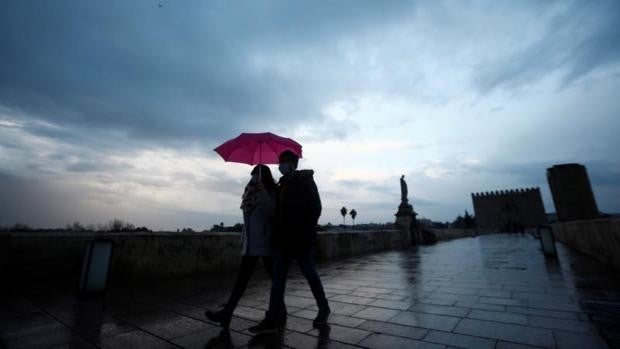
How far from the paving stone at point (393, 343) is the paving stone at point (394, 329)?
0.11m

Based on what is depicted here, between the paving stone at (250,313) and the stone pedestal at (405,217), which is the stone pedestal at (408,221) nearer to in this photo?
the stone pedestal at (405,217)

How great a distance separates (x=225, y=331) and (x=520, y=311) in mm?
3133

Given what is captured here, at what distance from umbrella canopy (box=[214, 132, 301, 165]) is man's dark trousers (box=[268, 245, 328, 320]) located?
120 centimetres

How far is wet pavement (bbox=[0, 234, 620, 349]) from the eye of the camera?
245cm

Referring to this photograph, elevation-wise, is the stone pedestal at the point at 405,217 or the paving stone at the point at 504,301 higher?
the stone pedestal at the point at 405,217

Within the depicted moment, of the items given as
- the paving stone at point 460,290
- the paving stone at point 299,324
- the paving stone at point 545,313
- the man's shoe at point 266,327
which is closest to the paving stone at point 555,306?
the paving stone at point 545,313

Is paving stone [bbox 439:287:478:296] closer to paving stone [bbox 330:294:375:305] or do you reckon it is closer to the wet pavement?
the wet pavement

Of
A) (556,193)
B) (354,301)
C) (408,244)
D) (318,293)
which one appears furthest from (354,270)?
(556,193)

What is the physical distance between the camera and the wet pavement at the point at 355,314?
8.04ft

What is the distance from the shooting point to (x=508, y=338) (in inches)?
94.9

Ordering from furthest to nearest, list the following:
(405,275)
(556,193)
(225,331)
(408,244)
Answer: (408,244)
(556,193)
(405,275)
(225,331)

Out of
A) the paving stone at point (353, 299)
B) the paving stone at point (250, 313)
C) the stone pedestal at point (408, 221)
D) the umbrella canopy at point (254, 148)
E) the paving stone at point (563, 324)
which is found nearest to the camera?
the paving stone at point (563, 324)

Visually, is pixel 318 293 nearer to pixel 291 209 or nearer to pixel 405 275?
pixel 291 209

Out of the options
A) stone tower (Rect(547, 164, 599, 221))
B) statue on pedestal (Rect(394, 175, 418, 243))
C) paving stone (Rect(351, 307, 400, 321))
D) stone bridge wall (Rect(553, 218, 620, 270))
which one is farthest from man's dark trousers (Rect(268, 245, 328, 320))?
statue on pedestal (Rect(394, 175, 418, 243))
